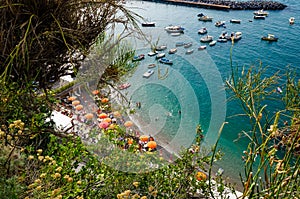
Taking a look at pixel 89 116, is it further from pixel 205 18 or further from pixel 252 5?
pixel 252 5

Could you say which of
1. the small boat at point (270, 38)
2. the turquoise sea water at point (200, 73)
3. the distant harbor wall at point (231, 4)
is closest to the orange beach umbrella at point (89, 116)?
the turquoise sea water at point (200, 73)

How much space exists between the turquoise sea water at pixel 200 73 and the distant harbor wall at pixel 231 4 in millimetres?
378

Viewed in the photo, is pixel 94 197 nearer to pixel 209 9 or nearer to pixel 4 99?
pixel 4 99

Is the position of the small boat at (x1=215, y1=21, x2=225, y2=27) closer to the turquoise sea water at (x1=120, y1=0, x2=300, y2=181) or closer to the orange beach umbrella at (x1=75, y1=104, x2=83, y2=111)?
the turquoise sea water at (x1=120, y1=0, x2=300, y2=181)

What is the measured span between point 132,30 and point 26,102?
0.46 metres

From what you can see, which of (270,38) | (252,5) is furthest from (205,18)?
(252,5)

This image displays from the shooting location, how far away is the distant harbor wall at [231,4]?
608 inches

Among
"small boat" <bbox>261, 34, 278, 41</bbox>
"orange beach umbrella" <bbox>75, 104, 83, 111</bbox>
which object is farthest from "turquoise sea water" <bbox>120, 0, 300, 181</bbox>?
"orange beach umbrella" <bbox>75, 104, 83, 111</bbox>

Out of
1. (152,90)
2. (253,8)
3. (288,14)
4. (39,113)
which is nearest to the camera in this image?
(39,113)

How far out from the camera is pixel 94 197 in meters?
1.16

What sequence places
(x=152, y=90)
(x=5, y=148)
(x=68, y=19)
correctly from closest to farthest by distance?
(x=5, y=148)
(x=68, y=19)
(x=152, y=90)

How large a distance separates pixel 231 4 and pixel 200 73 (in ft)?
51.7

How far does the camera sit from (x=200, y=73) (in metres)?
1.26

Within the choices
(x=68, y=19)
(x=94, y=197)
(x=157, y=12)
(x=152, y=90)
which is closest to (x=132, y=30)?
(x=68, y=19)
